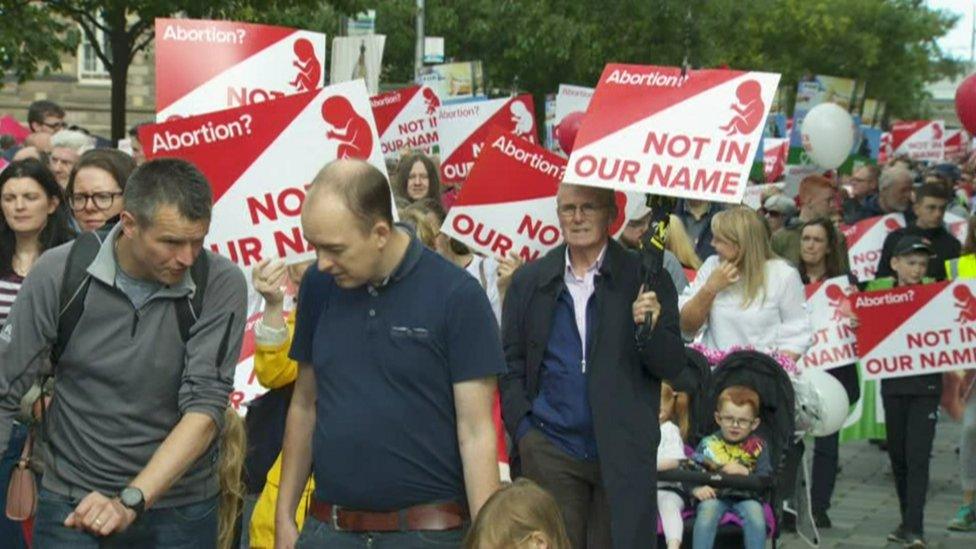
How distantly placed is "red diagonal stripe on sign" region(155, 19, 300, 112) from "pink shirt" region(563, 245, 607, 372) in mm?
2217

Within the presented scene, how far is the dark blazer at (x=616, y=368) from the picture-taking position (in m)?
7.36

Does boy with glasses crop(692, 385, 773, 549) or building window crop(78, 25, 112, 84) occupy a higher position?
building window crop(78, 25, 112, 84)

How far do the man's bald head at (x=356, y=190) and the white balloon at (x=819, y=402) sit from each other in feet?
16.1

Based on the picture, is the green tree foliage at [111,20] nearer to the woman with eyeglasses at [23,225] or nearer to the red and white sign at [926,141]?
the red and white sign at [926,141]

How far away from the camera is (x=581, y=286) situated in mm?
7598

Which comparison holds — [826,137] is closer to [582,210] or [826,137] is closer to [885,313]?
[885,313]

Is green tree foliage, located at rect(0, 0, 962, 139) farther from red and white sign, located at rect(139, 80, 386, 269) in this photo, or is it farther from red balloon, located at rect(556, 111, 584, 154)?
red and white sign, located at rect(139, 80, 386, 269)

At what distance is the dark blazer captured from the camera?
24.2ft

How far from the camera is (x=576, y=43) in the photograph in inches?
1699

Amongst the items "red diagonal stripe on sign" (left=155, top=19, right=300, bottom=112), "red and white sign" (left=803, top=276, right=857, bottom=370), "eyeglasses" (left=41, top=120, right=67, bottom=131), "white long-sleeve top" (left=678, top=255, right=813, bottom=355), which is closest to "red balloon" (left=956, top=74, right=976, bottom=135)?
"red and white sign" (left=803, top=276, right=857, bottom=370)

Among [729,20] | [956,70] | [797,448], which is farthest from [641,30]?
[956,70]

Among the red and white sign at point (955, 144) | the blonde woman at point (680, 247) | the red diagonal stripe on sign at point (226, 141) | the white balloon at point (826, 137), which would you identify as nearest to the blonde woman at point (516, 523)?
the red diagonal stripe on sign at point (226, 141)

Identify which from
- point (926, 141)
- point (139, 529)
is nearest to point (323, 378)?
point (139, 529)

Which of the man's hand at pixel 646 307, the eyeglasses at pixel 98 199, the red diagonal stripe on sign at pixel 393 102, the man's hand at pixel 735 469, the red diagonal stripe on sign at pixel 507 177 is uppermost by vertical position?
the red diagonal stripe on sign at pixel 393 102
